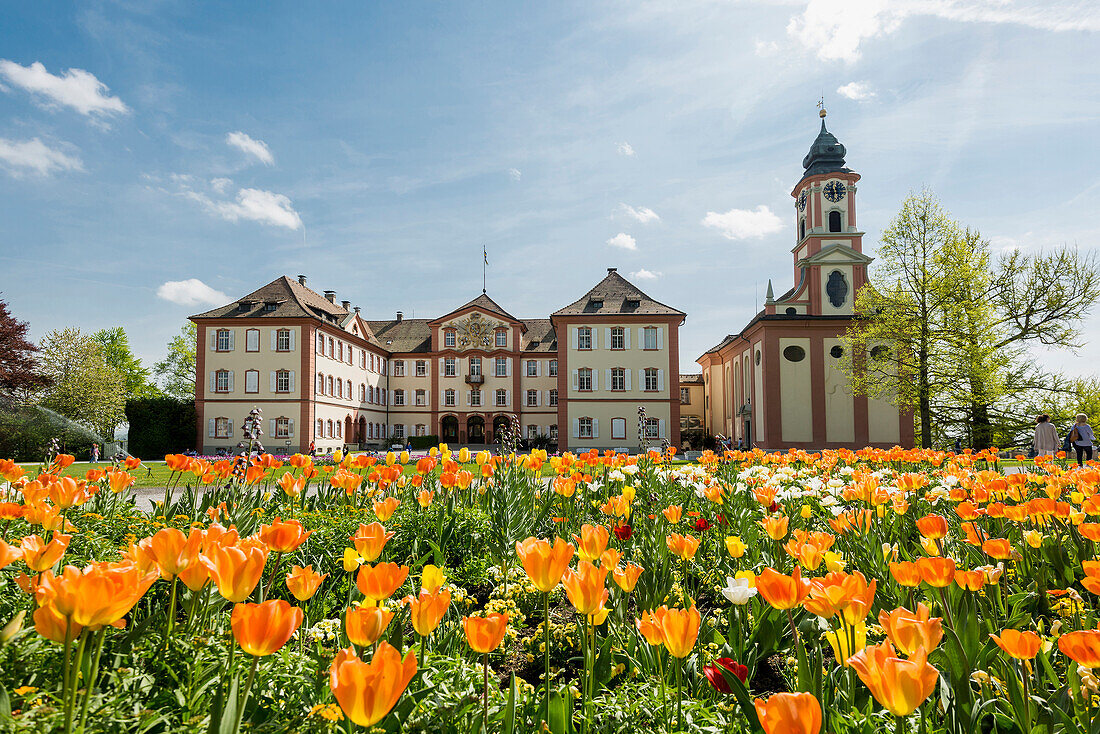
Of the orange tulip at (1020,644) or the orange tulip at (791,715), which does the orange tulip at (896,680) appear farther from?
the orange tulip at (1020,644)

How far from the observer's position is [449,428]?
47.9m

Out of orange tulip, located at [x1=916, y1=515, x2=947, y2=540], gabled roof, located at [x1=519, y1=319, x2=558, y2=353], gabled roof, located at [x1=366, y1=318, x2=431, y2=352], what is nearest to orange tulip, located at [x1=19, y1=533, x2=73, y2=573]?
orange tulip, located at [x1=916, y1=515, x2=947, y2=540]

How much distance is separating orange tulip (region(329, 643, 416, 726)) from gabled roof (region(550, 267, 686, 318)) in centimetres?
4088

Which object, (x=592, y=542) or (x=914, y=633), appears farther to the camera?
(x=592, y=542)

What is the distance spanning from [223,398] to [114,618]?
4353cm

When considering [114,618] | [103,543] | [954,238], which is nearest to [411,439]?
[954,238]

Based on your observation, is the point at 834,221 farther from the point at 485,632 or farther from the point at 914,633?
the point at 485,632

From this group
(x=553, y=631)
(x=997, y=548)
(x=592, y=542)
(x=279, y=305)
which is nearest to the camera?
(x=592, y=542)

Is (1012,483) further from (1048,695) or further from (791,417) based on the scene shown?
(791,417)

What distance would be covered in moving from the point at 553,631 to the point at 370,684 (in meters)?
2.25

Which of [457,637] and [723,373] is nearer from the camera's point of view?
[457,637]

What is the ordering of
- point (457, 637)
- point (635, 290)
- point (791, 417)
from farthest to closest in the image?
point (635, 290)
point (791, 417)
point (457, 637)

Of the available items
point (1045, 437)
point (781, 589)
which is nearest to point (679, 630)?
point (781, 589)

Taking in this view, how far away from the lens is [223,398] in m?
40.1
